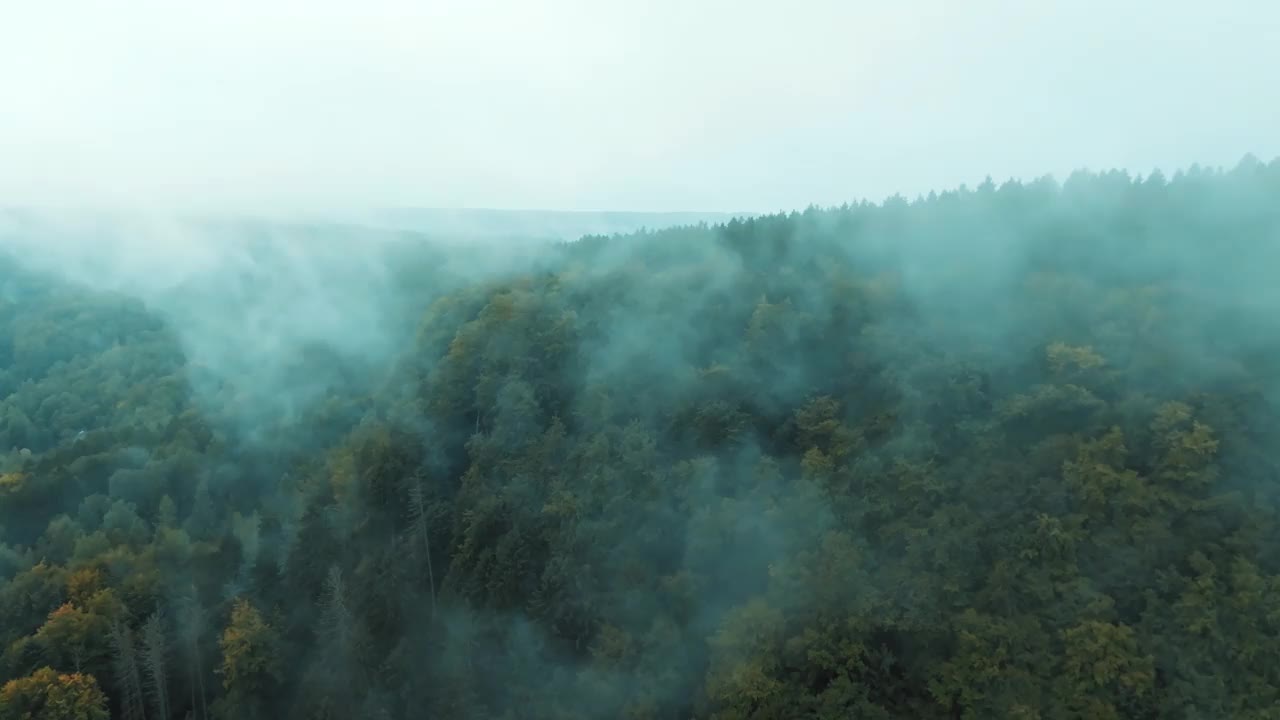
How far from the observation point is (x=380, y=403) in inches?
2000

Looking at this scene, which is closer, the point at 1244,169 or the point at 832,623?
the point at 832,623

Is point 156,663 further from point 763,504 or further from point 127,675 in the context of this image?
point 763,504

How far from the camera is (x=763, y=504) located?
31.1 m

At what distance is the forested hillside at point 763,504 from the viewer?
84.2 feet

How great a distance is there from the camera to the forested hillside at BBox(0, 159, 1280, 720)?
25672 millimetres

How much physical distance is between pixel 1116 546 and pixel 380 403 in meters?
39.9

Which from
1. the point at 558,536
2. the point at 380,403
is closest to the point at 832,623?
the point at 558,536

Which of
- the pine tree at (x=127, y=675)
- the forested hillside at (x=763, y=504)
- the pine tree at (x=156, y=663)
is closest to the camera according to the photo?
the forested hillside at (x=763, y=504)

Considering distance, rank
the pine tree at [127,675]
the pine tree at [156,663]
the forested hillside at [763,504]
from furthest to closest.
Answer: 1. the pine tree at [127,675]
2. the pine tree at [156,663]
3. the forested hillside at [763,504]

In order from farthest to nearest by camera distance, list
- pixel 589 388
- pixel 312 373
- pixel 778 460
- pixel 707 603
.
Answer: pixel 312 373
pixel 589 388
pixel 778 460
pixel 707 603

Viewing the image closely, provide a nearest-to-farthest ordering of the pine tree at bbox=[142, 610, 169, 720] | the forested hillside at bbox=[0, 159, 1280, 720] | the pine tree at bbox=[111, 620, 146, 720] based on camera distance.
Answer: the forested hillside at bbox=[0, 159, 1280, 720] < the pine tree at bbox=[142, 610, 169, 720] < the pine tree at bbox=[111, 620, 146, 720]

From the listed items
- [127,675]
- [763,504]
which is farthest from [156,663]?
[763,504]

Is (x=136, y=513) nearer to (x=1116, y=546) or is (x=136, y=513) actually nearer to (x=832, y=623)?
(x=832, y=623)

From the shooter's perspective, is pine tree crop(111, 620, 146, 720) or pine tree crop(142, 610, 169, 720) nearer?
pine tree crop(142, 610, 169, 720)
